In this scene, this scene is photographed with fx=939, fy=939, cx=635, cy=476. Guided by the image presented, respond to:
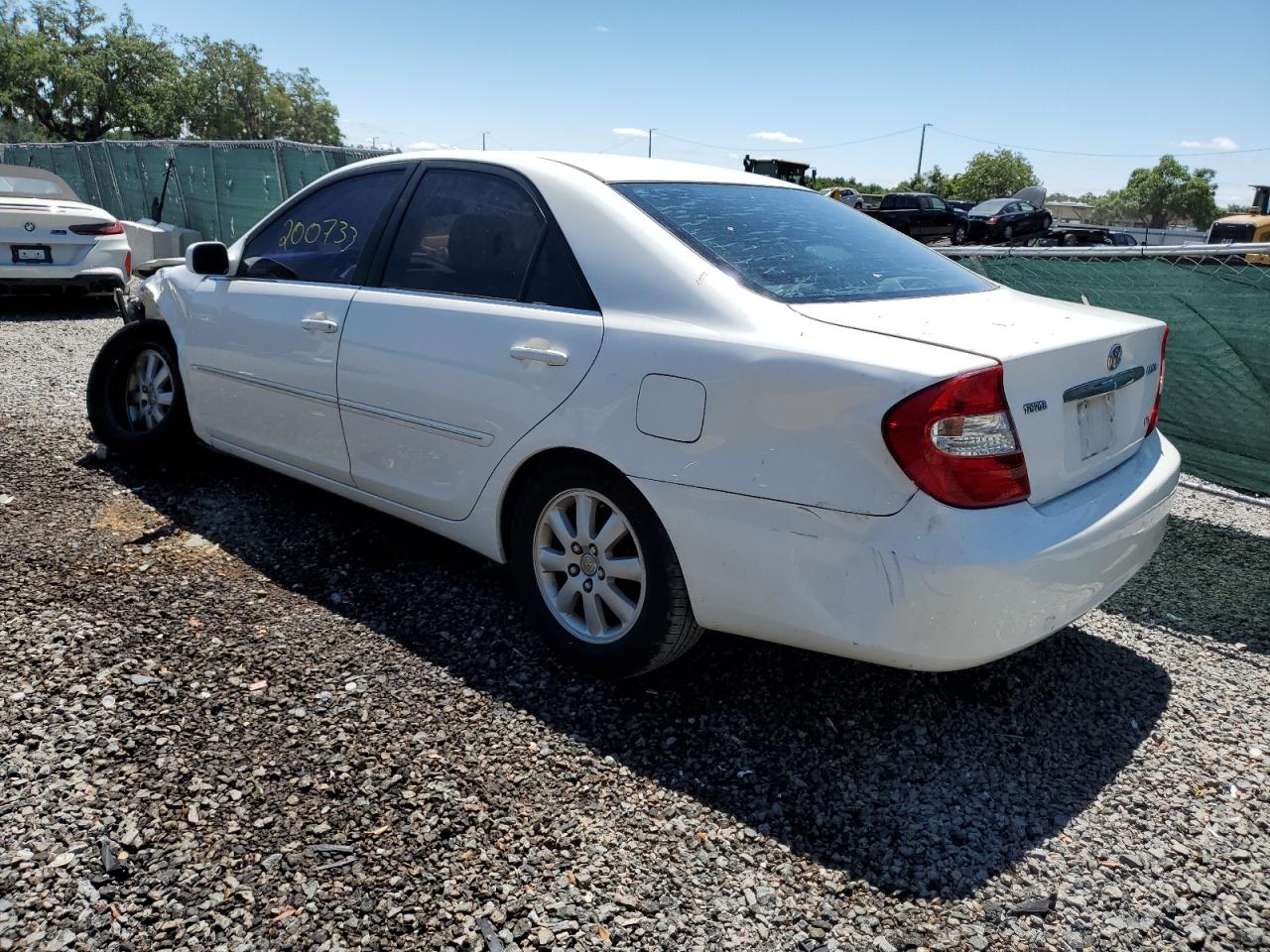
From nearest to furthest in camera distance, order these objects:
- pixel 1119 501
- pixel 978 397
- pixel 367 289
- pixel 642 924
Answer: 1. pixel 642 924
2. pixel 978 397
3. pixel 1119 501
4. pixel 367 289

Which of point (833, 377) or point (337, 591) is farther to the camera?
point (337, 591)

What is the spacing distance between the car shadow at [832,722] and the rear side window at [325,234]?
121 centimetres

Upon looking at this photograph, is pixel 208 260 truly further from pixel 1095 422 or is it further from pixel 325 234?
pixel 1095 422

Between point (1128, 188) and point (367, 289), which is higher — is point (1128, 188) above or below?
above

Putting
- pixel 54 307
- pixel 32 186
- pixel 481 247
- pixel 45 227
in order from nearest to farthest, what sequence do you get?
pixel 481 247
pixel 45 227
pixel 32 186
pixel 54 307

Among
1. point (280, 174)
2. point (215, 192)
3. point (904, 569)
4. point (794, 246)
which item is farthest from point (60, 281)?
point (904, 569)

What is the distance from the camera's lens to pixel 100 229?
9.92 m

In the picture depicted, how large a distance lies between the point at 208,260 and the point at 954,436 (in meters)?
3.42

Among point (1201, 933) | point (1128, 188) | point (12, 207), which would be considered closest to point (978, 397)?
point (1201, 933)

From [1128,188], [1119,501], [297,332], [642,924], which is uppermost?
[1128,188]

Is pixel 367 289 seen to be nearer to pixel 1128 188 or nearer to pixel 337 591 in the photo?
pixel 337 591

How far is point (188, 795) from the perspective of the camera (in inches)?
95.3

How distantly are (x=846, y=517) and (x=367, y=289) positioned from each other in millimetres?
2151

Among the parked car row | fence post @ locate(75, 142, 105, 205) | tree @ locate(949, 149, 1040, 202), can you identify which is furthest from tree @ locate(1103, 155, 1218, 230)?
fence post @ locate(75, 142, 105, 205)
